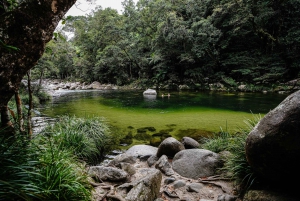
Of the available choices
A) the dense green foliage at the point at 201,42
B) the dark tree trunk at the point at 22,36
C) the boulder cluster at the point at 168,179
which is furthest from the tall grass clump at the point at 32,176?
the dense green foliage at the point at 201,42

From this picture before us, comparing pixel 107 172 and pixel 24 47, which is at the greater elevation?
pixel 24 47

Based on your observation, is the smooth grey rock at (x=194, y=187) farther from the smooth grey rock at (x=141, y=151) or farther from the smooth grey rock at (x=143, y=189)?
the smooth grey rock at (x=141, y=151)

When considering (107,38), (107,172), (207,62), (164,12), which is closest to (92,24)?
(107,38)

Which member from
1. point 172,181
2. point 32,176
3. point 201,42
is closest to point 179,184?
point 172,181

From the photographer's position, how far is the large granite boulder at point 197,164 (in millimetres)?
4230

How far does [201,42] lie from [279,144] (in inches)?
960

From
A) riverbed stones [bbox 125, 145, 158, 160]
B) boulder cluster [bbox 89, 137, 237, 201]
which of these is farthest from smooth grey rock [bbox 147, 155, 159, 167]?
riverbed stones [bbox 125, 145, 158, 160]

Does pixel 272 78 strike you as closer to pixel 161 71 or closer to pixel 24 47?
pixel 161 71

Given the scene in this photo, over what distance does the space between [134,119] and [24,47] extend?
8.69 metres

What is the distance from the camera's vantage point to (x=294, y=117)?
2.37 metres

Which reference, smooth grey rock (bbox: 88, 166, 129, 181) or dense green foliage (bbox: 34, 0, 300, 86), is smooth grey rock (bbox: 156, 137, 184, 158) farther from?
Result: dense green foliage (bbox: 34, 0, 300, 86)

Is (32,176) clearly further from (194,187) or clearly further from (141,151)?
(141,151)

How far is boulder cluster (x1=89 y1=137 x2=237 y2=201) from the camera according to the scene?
3.12m

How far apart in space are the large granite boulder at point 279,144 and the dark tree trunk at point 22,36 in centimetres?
325
